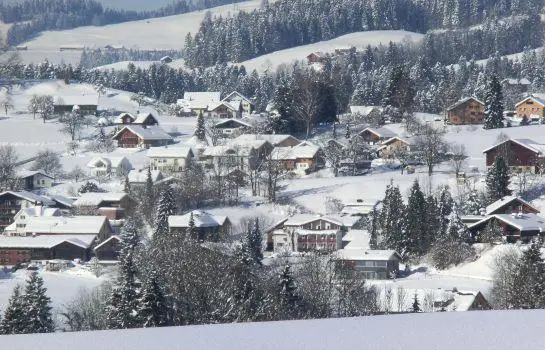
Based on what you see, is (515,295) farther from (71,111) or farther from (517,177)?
(71,111)

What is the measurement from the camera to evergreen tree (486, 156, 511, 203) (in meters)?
22.9

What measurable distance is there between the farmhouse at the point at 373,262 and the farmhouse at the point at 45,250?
228 inches

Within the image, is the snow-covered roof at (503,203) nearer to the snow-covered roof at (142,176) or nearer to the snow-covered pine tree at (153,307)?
the snow-covered roof at (142,176)

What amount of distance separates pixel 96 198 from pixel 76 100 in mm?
13738

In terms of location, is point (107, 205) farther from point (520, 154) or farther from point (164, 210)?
point (520, 154)

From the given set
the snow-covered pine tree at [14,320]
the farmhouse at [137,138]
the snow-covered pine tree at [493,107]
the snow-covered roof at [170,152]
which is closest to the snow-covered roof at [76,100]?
the farmhouse at [137,138]

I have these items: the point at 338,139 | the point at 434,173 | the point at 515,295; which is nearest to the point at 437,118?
the point at 338,139

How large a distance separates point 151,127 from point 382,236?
45.5ft

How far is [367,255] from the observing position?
19797 millimetres

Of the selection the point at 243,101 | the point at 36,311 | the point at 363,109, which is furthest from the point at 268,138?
the point at 36,311

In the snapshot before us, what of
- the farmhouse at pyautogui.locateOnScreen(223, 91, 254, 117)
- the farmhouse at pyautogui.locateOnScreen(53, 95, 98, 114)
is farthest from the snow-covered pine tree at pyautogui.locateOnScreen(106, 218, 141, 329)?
the farmhouse at pyautogui.locateOnScreen(223, 91, 254, 117)

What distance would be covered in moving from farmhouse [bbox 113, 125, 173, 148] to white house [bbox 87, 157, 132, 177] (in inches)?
131

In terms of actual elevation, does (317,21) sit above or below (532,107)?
above

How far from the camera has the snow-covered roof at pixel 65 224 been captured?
2331cm
